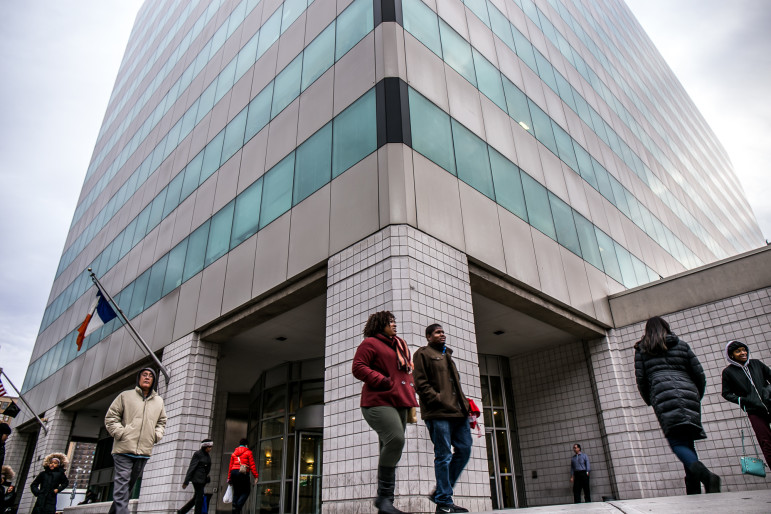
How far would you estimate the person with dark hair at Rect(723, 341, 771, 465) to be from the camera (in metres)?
4.91

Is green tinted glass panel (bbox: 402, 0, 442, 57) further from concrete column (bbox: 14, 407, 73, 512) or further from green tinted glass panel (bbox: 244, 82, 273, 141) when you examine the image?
concrete column (bbox: 14, 407, 73, 512)

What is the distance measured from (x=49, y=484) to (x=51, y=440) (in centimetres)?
1250

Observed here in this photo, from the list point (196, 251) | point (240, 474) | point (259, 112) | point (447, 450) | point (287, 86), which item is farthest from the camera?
point (196, 251)

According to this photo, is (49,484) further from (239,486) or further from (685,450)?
(685,450)

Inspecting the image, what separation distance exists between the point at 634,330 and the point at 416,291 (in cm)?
761

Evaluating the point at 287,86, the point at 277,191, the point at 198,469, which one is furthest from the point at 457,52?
the point at 198,469

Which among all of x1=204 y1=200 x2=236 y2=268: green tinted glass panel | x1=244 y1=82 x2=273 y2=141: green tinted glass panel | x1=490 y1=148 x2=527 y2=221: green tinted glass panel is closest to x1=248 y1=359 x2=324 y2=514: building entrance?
x1=204 y1=200 x2=236 y2=268: green tinted glass panel

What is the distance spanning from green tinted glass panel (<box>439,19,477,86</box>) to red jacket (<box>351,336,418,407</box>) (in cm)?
835

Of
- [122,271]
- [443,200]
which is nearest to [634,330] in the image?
[443,200]

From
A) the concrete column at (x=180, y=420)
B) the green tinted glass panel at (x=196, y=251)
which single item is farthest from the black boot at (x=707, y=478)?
the green tinted glass panel at (x=196, y=251)

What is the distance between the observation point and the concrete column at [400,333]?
6.65m

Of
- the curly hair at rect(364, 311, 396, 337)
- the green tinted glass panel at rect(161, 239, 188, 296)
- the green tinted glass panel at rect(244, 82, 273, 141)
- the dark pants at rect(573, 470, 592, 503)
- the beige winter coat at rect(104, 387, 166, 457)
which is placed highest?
the green tinted glass panel at rect(244, 82, 273, 141)

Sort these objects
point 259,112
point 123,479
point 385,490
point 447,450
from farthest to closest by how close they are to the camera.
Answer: point 259,112, point 123,479, point 447,450, point 385,490

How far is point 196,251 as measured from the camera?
1326 cm
